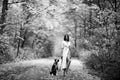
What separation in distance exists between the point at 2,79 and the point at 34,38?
19.1 meters

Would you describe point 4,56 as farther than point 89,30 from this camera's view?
Yes

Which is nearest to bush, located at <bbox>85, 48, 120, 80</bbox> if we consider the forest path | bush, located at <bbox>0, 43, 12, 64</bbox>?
the forest path

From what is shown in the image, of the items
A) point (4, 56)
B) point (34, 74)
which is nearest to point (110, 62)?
point (34, 74)

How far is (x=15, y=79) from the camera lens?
7.86 m

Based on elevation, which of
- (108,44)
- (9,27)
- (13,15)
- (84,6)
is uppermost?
(84,6)

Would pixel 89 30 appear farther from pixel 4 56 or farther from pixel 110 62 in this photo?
pixel 4 56

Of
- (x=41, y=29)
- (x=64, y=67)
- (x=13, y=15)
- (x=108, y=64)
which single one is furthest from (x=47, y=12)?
(x=108, y=64)

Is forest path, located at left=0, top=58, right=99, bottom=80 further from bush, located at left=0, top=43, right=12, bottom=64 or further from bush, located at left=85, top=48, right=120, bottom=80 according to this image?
bush, located at left=0, top=43, right=12, bottom=64

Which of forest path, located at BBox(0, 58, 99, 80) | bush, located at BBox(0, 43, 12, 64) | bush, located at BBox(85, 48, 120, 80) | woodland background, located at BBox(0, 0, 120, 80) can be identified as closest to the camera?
bush, located at BBox(85, 48, 120, 80)

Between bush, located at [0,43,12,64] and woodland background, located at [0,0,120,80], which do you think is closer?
woodland background, located at [0,0,120,80]

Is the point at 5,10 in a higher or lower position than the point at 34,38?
higher

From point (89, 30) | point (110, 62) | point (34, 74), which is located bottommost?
point (34, 74)

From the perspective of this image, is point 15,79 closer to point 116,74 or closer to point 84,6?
point 116,74

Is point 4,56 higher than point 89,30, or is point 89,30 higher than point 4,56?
point 89,30
